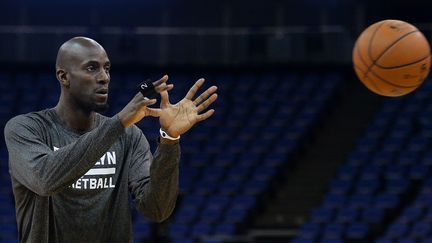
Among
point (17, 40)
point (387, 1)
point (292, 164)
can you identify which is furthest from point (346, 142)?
point (17, 40)

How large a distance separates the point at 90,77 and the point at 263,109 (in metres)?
12.6

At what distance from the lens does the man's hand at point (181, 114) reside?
311 centimetres

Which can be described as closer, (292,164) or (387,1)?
(292,164)

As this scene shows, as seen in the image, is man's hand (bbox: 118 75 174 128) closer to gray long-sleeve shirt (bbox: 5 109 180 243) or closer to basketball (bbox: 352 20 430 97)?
gray long-sleeve shirt (bbox: 5 109 180 243)

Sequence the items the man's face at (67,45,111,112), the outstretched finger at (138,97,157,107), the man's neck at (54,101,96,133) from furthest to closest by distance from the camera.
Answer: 1. the man's neck at (54,101,96,133)
2. the man's face at (67,45,111,112)
3. the outstretched finger at (138,97,157,107)

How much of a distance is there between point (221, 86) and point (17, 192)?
13403 mm

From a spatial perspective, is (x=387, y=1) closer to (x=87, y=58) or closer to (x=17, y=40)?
(x=17, y=40)

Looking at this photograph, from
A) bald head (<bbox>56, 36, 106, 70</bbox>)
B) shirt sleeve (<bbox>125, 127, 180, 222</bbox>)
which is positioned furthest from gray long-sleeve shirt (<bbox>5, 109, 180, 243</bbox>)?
bald head (<bbox>56, 36, 106, 70</bbox>)

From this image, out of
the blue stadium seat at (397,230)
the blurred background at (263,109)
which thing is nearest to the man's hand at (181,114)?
the blurred background at (263,109)

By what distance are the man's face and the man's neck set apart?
0.09 m

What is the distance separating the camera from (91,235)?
3.26m

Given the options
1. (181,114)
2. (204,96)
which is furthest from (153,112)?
(204,96)

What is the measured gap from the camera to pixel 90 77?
3.22 metres

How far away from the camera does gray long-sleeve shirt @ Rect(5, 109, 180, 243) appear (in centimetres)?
298
